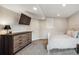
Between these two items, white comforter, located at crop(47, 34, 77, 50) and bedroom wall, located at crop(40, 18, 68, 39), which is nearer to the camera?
white comforter, located at crop(47, 34, 77, 50)

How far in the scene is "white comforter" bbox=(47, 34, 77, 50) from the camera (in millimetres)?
3189

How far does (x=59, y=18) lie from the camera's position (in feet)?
11.8

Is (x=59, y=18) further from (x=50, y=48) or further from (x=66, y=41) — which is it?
(x=50, y=48)

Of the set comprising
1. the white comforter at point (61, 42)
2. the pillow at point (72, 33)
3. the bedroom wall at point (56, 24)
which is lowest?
the white comforter at point (61, 42)

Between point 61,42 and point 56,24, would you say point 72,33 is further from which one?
point 56,24

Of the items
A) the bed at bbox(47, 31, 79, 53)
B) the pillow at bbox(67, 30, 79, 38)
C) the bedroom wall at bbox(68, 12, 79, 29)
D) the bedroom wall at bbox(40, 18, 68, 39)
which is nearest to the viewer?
the bedroom wall at bbox(68, 12, 79, 29)

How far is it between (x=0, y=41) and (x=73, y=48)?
2198 millimetres

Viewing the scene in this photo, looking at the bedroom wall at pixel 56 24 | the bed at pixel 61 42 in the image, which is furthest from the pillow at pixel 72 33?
the bedroom wall at pixel 56 24

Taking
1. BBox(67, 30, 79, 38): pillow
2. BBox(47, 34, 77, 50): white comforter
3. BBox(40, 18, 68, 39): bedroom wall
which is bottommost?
BBox(47, 34, 77, 50): white comforter

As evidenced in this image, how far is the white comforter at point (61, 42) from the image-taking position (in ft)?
10.5

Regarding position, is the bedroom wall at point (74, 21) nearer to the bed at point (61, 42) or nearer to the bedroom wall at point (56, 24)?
the bedroom wall at point (56, 24)

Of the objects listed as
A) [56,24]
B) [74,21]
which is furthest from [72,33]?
[56,24]

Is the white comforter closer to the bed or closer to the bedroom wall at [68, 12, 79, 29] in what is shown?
the bed

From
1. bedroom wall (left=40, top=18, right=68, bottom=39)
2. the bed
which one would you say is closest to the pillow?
the bed
